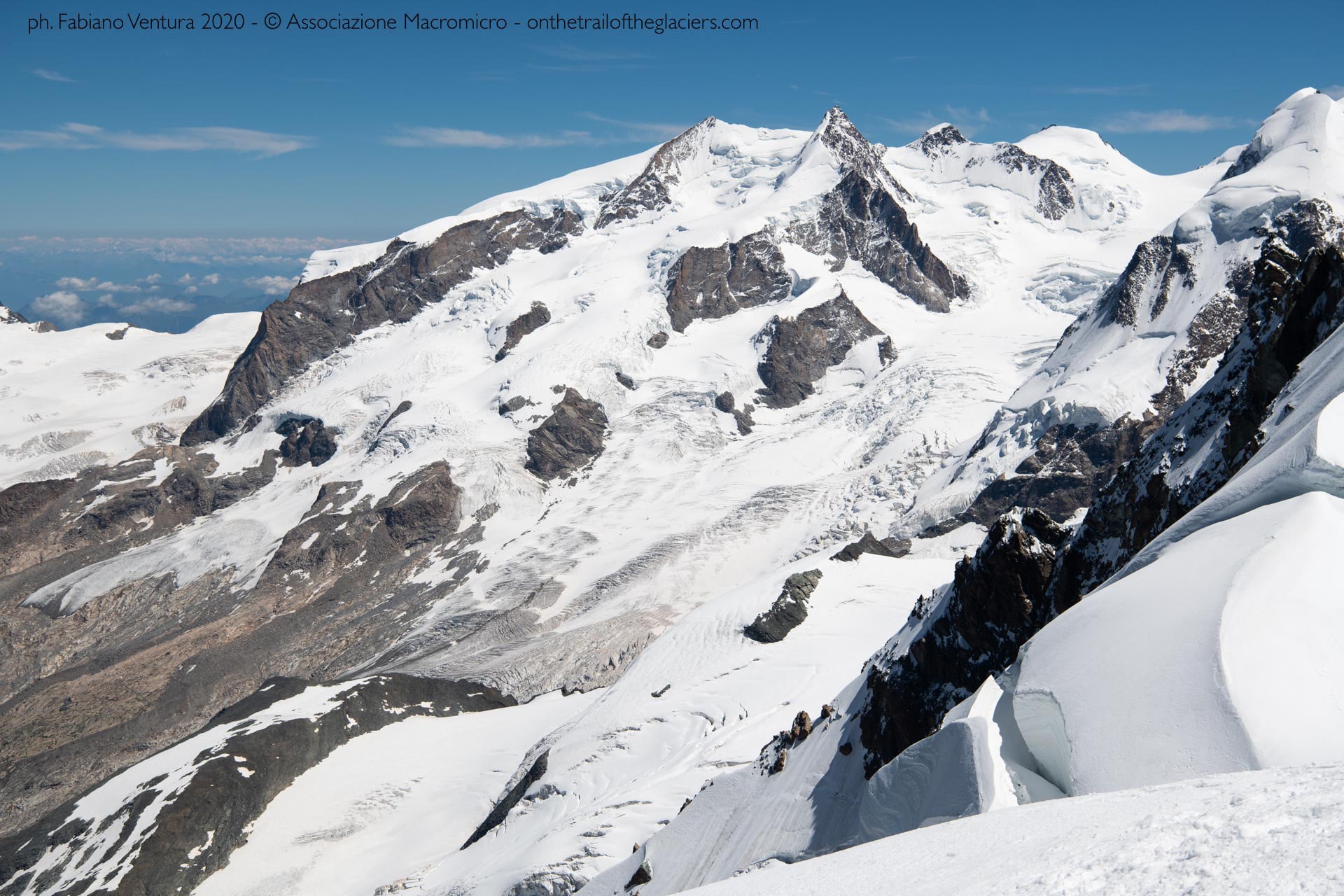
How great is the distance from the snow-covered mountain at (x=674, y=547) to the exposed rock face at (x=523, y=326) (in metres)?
0.79

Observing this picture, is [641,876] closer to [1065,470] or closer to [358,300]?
[1065,470]

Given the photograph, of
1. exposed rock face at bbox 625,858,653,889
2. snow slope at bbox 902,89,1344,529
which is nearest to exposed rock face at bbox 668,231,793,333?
snow slope at bbox 902,89,1344,529

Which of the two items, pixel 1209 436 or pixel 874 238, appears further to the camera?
pixel 874 238

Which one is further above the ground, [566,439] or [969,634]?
[969,634]

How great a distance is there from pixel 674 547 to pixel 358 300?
107636 millimetres

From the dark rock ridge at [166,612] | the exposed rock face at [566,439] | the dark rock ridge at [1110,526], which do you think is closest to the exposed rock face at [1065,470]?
the exposed rock face at [566,439]

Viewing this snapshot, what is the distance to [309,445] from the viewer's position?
145 meters

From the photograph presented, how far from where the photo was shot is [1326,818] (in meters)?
8.32

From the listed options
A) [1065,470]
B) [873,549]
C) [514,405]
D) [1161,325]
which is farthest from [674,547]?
[1161,325]

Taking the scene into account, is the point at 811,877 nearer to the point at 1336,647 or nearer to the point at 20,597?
the point at 1336,647

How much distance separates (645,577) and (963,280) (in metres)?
118

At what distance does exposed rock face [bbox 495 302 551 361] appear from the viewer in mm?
158500

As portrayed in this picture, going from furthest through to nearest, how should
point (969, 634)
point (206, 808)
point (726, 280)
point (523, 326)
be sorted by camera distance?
point (726, 280) < point (523, 326) < point (206, 808) < point (969, 634)

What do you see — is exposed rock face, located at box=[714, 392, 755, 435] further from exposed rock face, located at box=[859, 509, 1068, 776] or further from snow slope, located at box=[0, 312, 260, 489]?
exposed rock face, located at box=[859, 509, 1068, 776]
